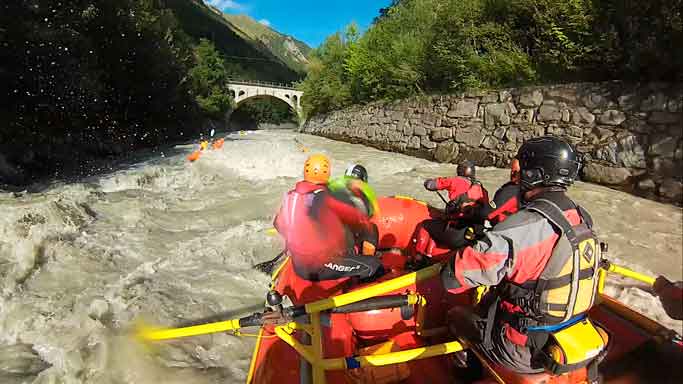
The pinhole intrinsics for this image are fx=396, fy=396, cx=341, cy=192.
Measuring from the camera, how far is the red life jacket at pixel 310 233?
2920 millimetres

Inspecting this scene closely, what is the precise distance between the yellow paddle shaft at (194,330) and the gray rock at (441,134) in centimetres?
963

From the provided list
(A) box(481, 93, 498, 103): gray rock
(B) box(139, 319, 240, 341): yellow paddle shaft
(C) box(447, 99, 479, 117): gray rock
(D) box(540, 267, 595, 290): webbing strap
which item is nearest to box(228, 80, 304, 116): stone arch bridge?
(C) box(447, 99, 479, 117): gray rock

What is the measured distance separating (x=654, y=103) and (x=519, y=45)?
14.5ft

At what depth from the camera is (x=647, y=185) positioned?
234 inches

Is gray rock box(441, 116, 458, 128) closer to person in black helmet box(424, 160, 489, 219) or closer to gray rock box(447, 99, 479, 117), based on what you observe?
gray rock box(447, 99, 479, 117)

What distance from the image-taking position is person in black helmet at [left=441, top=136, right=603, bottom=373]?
184 centimetres

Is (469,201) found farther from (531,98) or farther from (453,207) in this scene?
(531,98)

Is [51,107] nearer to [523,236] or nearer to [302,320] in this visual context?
[302,320]

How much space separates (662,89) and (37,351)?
8.73 meters

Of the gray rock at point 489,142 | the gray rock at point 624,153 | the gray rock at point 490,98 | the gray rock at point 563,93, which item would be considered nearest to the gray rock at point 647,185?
the gray rock at point 624,153

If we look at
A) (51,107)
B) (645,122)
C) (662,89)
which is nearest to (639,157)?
(645,122)

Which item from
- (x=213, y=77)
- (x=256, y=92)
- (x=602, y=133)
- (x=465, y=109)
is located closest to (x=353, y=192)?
(x=602, y=133)

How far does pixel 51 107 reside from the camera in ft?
37.6

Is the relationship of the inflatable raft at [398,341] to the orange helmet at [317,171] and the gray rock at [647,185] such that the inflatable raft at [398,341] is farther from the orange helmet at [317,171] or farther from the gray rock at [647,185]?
the gray rock at [647,185]
